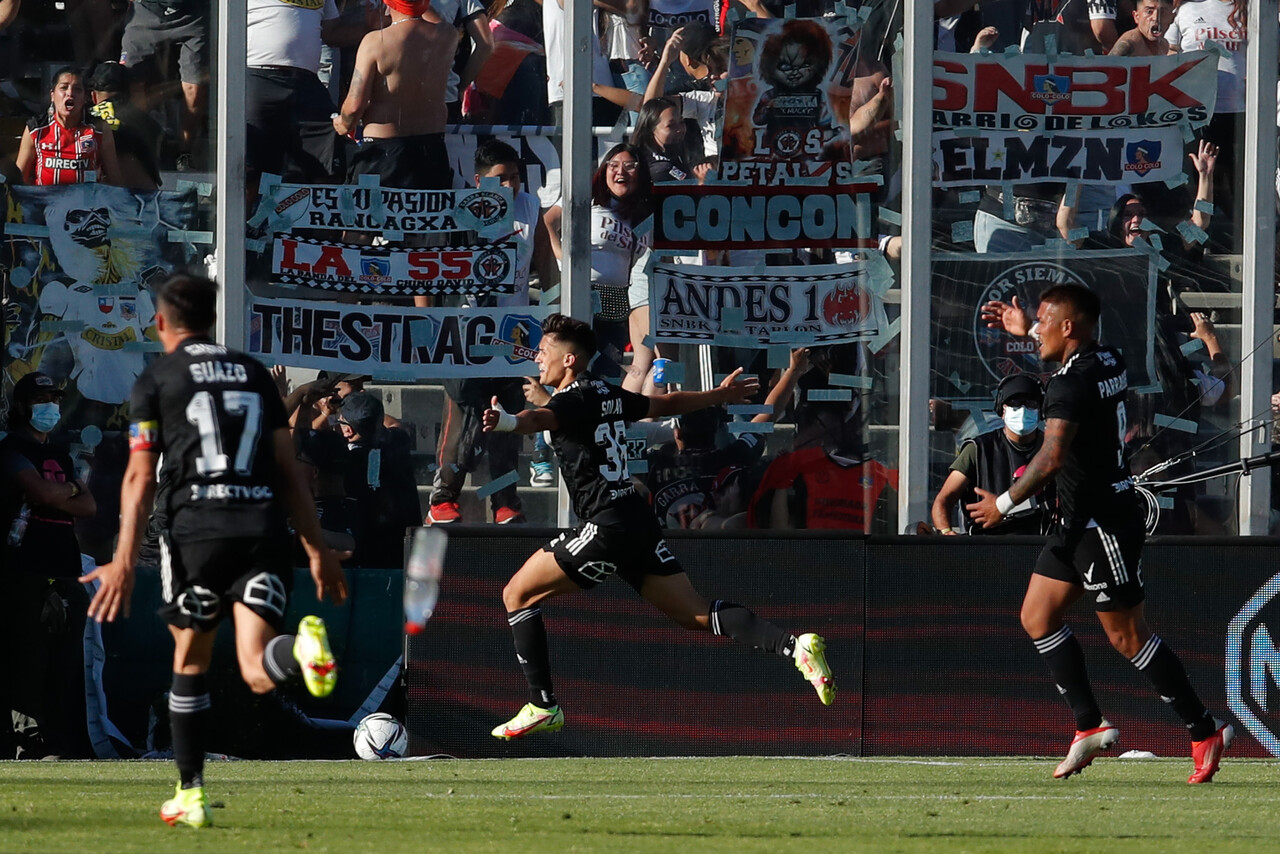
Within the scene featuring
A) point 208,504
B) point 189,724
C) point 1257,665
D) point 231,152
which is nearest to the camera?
point 208,504

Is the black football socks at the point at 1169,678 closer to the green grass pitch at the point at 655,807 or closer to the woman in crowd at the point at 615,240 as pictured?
the green grass pitch at the point at 655,807

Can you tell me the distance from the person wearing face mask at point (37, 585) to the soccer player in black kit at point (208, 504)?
4745mm

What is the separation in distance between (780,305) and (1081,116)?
275 centimetres

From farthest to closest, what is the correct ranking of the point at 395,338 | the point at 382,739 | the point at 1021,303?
the point at 1021,303 → the point at 395,338 → the point at 382,739

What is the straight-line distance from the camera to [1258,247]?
13.0 metres

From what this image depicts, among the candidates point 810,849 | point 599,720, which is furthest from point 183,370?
point 599,720

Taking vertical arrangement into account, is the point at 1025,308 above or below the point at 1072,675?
above

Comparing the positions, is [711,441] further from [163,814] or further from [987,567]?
[163,814]

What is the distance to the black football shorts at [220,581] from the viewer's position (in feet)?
20.2

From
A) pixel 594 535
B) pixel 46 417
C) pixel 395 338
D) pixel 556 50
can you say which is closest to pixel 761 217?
pixel 556 50

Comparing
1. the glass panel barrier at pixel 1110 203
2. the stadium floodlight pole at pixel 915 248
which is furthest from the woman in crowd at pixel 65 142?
the glass panel barrier at pixel 1110 203

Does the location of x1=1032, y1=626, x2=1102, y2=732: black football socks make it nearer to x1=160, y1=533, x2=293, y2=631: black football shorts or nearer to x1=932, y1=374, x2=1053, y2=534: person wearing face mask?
x1=932, y1=374, x2=1053, y2=534: person wearing face mask

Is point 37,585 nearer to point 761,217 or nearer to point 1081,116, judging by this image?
point 761,217

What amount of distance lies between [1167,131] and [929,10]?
209cm
